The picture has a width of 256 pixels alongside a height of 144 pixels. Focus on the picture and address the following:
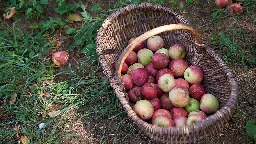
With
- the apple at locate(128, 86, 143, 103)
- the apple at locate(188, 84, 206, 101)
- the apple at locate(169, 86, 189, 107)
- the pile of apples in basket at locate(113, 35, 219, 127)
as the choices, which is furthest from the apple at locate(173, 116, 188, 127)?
the apple at locate(128, 86, 143, 103)

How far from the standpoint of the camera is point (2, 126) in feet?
10.1

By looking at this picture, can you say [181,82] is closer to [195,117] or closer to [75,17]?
[195,117]

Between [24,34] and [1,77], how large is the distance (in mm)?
614

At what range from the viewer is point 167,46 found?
333cm

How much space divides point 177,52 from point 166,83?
0.33m

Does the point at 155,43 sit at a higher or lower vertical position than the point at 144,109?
higher

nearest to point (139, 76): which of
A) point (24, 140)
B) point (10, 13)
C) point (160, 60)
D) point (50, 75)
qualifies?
point (160, 60)

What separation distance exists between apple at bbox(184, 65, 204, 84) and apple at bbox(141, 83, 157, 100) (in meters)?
0.29

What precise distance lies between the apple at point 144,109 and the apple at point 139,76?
24 cm

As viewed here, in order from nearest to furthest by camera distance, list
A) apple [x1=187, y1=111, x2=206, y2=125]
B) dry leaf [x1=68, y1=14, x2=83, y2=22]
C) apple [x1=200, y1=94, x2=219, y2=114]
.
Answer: apple [x1=187, y1=111, x2=206, y2=125] < apple [x1=200, y1=94, x2=219, y2=114] < dry leaf [x1=68, y1=14, x2=83, y2=22]

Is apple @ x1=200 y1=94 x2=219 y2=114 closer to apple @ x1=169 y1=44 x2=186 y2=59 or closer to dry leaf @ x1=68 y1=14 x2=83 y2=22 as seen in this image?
apple @ x1=169 y1=44 x2=186 y2=59

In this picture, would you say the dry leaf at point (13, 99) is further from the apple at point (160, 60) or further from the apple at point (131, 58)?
the apple at point (160, 60)

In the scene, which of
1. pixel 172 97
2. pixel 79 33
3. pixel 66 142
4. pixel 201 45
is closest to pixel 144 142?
pixel 172 97

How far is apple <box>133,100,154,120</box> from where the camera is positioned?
8.83 feet
